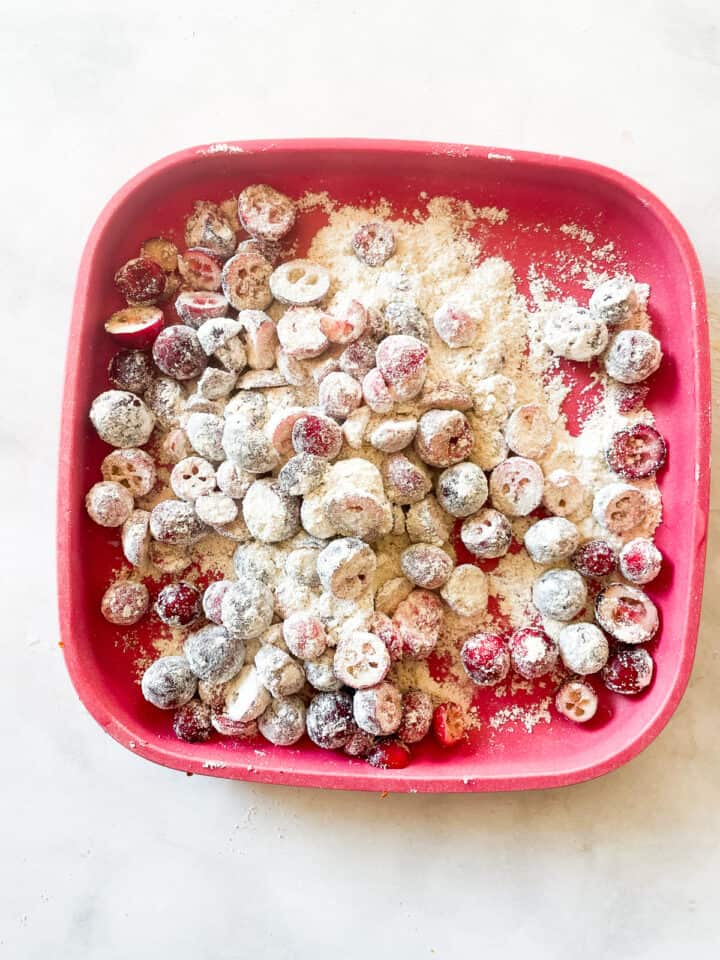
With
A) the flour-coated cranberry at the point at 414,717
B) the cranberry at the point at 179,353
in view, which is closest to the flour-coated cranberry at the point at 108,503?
the cranberry at the point at 179,353

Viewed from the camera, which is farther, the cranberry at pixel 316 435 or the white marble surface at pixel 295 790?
the white marble surface at pixel 295 790

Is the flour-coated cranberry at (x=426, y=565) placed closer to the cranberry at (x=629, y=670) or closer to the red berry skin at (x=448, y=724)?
the red berry skin at (x=448, y=724)

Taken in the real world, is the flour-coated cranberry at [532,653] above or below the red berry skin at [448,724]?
above

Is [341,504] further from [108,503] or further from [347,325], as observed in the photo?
[108,503]

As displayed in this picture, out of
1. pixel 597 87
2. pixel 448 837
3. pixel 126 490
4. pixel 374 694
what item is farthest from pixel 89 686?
pixel 597 87

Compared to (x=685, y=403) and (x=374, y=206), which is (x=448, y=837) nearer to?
(x=685, y=403)

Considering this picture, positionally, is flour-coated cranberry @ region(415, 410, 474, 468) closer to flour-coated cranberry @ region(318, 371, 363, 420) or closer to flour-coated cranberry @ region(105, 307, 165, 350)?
flour-coated cranberry @ region(318, 371, 363, 420)
